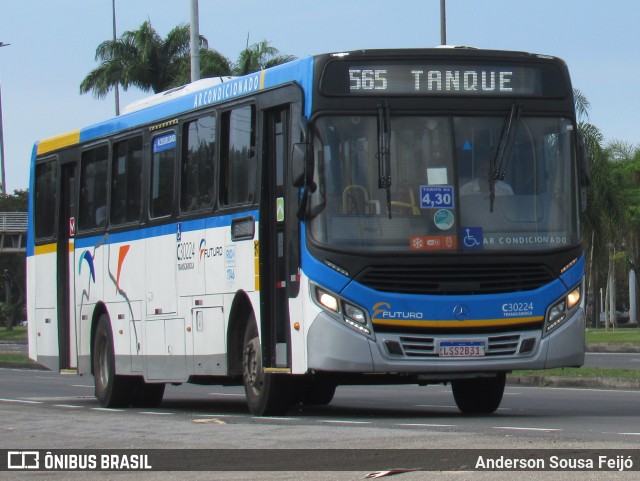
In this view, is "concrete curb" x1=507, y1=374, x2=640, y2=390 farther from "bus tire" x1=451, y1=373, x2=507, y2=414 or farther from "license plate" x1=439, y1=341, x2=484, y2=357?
"license plate" x1=439, y1=341, x2=484, y2=357

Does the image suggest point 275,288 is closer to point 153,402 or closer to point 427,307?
point 427,307

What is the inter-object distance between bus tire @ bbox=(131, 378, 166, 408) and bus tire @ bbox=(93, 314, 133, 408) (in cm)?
10

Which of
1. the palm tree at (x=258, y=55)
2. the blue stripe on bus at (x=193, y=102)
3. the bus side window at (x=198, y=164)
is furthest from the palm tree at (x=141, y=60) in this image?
the bus side window at (x=198, y=164)

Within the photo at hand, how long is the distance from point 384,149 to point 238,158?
2172 mm

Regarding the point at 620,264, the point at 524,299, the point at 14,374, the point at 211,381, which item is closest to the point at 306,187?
the point at 524,299

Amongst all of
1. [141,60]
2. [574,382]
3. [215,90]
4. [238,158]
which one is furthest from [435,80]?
[141,60]

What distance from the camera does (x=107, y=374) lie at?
65.9 feet

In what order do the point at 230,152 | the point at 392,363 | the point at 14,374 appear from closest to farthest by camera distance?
the point at 392,363 → the point at 230,152 → the point at 14,374

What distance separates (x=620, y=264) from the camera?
87.6 meters

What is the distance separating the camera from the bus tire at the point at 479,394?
1666 cm

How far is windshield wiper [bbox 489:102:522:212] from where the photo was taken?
14883mm

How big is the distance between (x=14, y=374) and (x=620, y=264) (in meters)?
57.6

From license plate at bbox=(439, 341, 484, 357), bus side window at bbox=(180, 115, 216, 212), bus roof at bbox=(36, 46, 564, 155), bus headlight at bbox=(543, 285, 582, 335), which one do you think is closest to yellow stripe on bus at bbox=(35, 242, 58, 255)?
bus roof at bbox=(36, 46, 564, 155)

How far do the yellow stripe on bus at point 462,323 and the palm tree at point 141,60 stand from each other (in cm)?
4794
